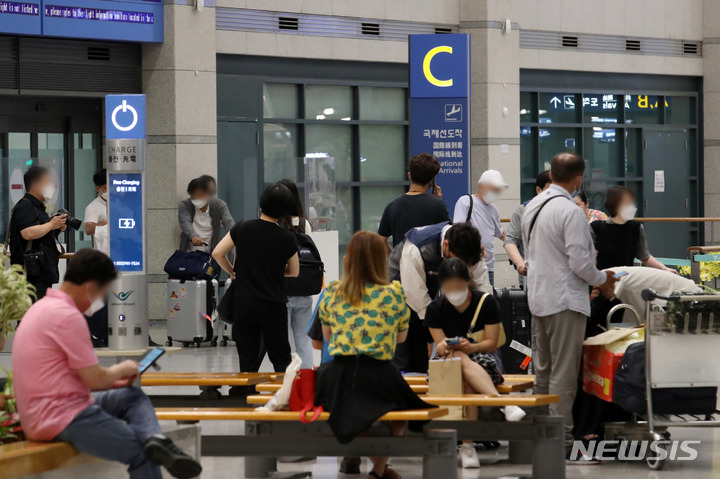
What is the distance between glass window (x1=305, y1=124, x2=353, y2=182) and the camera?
→ 45.5ft

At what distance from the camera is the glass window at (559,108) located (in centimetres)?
1595

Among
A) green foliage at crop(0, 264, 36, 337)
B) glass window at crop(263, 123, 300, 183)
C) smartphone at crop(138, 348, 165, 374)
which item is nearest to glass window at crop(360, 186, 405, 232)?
glass window at crop(263, 123, 300, 183)

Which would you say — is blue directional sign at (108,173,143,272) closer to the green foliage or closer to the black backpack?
the black backpack

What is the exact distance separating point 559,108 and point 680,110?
2.81 meters

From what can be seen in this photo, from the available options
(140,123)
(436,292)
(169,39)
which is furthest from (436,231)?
(169,39)

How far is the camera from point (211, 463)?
569 centimetres

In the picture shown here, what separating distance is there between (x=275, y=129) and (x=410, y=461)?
843cm

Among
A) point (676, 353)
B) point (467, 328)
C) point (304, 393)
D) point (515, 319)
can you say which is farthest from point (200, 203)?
point (676, 353)

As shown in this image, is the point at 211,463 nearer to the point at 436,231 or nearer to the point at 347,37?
the point at 436,231

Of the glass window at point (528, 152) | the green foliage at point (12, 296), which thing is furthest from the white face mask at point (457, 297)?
the glass window at point (528, 152)

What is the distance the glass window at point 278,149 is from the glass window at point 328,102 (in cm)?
41

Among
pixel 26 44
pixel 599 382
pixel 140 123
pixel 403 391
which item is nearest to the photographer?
pixel 403 391

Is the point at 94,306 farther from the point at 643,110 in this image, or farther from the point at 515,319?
the point at 643,110

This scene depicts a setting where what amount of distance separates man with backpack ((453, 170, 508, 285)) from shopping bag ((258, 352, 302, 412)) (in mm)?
3218
